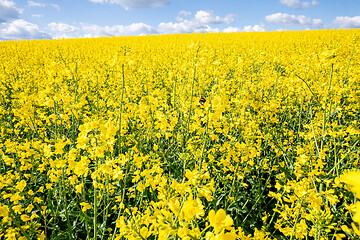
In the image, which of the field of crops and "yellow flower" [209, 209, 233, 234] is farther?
the field of crops

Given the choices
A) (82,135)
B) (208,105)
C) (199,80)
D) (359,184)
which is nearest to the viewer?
(359,184)

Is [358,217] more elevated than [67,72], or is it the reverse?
[67,72]

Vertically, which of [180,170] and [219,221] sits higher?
[219,221]

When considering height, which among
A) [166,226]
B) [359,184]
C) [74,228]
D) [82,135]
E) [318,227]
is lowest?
[74,228]

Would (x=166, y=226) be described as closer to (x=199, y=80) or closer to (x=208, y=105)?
(x=208, y=105)

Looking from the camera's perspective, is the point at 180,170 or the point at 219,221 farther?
the point at 180,170

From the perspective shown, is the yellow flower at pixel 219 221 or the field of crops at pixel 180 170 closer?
the yellow flower at pixel 219 221

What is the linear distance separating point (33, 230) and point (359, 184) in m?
2.08

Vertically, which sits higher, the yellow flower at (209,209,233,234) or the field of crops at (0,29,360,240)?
the yellow flower at (209,209,233,234)

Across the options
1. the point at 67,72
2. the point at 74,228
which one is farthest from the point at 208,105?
the point at 74,228

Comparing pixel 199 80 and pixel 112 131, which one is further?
pixel 199 80

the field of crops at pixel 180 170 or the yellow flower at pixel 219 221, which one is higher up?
the yellow flower at pixel 219 221

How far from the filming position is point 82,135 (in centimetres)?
181

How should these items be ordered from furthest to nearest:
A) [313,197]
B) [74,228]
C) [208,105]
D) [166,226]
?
[74,228]
[208,105]
[313,197]
[166,226]
